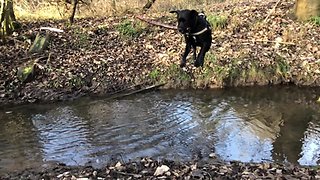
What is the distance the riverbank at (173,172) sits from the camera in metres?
5.39

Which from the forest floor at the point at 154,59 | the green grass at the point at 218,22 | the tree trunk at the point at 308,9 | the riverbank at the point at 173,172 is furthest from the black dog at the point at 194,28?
the tree trunk at the point at 308,9

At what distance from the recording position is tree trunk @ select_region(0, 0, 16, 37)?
12681 mm

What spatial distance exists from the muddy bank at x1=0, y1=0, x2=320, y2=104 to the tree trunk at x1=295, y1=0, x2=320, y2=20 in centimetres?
28

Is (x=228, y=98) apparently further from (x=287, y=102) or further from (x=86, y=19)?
(x=86, y=19)

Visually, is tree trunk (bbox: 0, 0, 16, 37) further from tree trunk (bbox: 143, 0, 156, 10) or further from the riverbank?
the riverbank

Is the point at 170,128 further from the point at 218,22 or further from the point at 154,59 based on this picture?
the point at 218,22

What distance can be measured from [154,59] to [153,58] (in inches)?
3.0

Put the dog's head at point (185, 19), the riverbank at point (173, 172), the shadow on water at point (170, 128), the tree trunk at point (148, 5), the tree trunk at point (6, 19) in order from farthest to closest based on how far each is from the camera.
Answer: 1. the tree trunk at point (148, 5)
2. the tree trunk at point (6, 19)
3. the shadow on water at point (170, 128)
4. the dog's head at point (185, 19)
5. the riverbank at point (173, 172)

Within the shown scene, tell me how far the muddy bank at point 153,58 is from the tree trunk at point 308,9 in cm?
28

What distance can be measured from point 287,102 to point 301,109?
0.54 m

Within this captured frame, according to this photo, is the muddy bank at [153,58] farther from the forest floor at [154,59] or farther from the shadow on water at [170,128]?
the shadow on water at [170,128]

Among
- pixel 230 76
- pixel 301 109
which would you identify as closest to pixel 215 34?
pixel 230 76

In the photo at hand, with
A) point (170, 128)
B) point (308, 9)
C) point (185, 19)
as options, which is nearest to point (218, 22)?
point (308, 9)

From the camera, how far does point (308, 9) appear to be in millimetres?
12961
